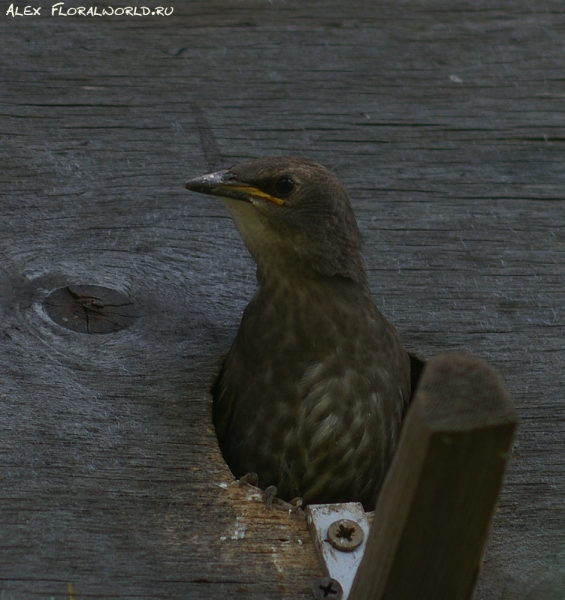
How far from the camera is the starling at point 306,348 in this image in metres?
2.66

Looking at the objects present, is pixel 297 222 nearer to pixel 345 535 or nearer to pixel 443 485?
pixel 345 535

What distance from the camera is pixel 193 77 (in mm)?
3365

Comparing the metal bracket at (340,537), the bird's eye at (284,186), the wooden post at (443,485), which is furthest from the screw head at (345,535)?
the bird's eye at (284,186)

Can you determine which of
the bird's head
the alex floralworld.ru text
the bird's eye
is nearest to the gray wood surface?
the alex floralworld.ru text

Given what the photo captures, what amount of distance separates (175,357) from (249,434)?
35 cm

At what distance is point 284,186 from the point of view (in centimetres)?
269

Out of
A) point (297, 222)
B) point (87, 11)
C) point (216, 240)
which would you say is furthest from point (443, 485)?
point (87, 11)

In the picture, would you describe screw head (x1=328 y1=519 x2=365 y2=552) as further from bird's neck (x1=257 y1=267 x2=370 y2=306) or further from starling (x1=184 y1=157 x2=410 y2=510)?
bird's neck (x1=257 y1=267 x2=370 y2=306)

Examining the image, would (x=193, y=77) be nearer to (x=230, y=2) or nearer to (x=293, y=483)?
(x=230, y=2)

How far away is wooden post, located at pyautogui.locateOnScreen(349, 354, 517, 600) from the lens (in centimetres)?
132

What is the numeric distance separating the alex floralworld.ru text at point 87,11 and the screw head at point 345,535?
2.18 m

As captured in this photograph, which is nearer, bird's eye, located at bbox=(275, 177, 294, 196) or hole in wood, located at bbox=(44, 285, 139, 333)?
hole in wood, located at bbox=(44, 285, 139, 333)

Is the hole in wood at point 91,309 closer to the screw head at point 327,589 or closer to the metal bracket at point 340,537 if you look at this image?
the metal bracket at point 340,537

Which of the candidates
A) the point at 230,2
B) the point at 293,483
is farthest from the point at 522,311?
the point at 230,2
